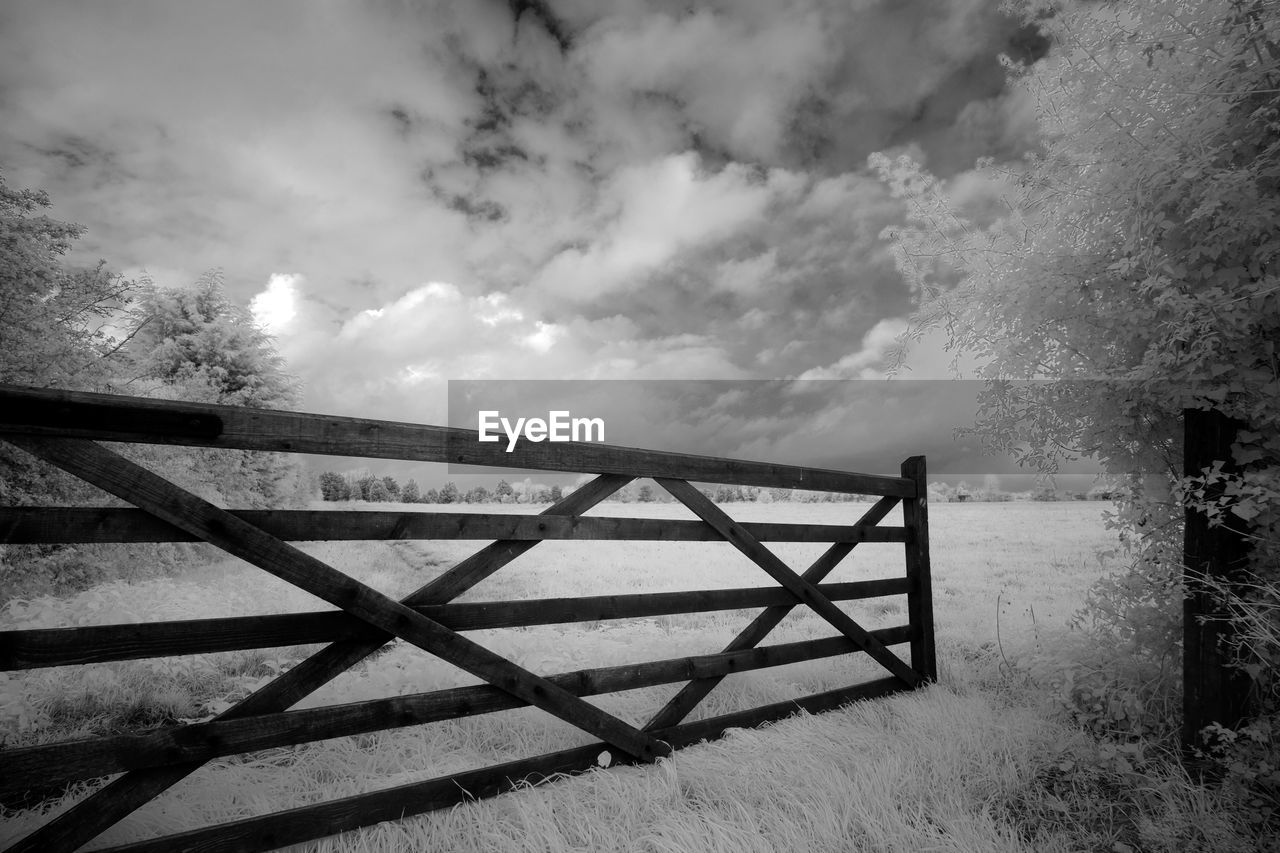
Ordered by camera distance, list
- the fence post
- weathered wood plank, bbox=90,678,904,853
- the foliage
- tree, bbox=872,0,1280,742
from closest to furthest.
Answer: weathered wood plank, bbox=90,678,904,853, tree, bbox=872,0,1280,742, the fence post, the foliage

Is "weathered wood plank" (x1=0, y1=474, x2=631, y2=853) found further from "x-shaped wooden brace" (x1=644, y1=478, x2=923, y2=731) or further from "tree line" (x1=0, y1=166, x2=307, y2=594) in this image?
A: "tree line" (x1=0, y1=166, x2=307, y2=594)

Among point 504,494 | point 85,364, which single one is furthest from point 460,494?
point 85,364

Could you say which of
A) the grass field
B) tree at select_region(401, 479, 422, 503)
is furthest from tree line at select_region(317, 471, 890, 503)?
the grass field

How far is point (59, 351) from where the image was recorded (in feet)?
28.9

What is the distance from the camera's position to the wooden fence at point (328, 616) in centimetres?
250

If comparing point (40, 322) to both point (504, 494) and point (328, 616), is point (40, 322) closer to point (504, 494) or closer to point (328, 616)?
point (328, 616)

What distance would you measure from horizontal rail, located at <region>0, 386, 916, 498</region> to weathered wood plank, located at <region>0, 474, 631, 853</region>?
23cm

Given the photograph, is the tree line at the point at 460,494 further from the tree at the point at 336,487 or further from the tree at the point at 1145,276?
the tree at the point at 1145,276

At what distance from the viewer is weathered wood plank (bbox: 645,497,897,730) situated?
4.12m

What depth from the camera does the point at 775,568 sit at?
173 inches

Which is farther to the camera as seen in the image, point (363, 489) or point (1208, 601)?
point (363, 489)

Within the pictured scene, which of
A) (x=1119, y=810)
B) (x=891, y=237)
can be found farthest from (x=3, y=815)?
(x=891, y=237)

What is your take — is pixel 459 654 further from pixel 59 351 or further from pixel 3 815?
pixel 59 351

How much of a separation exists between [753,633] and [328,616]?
9.69 ft
